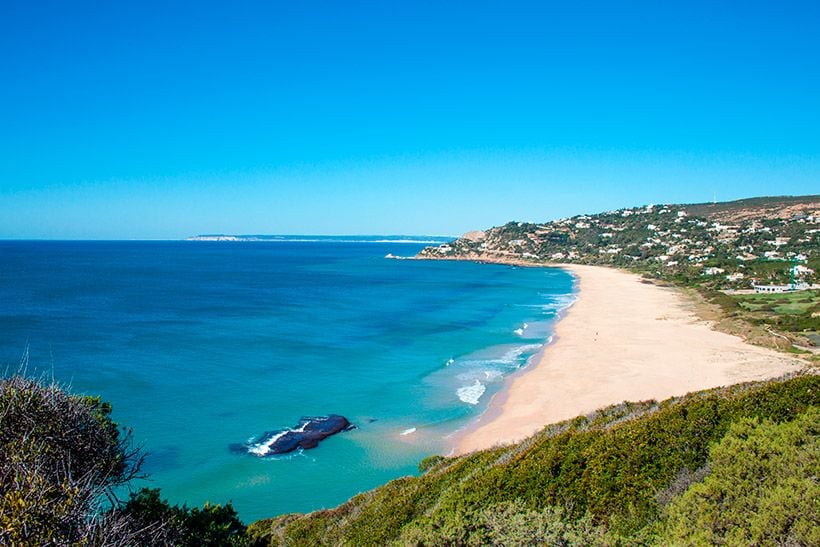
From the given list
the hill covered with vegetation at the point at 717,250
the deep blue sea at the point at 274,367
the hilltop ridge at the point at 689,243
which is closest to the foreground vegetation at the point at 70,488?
the deep blue sea at the point at 274,367

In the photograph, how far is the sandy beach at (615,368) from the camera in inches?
979

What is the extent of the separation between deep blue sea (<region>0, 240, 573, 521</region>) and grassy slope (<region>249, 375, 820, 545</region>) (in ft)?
21.6

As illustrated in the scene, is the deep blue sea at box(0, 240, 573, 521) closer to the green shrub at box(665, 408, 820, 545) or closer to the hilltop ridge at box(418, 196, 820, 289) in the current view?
the green shrub at box(665, 408, 820, 545)

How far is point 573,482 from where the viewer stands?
9930mm

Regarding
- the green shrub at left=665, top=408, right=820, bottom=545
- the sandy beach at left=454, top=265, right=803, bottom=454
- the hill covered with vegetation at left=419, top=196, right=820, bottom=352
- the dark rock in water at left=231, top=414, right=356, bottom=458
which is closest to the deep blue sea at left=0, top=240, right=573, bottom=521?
the dark rock in water at left=231, top=414, right=356, bottom=458

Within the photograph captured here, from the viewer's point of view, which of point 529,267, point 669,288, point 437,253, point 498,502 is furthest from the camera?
point 437,253

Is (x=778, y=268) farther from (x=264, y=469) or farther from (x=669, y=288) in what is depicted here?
(x=264, y=469)

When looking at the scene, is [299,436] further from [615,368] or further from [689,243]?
[689,243]

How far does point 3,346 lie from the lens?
36.2 metres

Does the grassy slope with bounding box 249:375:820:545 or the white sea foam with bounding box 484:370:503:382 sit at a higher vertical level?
the grassy slope with bounding box 249:375:820:545

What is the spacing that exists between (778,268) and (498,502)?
289ft

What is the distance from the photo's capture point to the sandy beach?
979 inches

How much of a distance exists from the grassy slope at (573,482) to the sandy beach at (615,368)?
8756 mm

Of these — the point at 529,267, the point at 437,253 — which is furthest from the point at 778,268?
the point at 437,253
